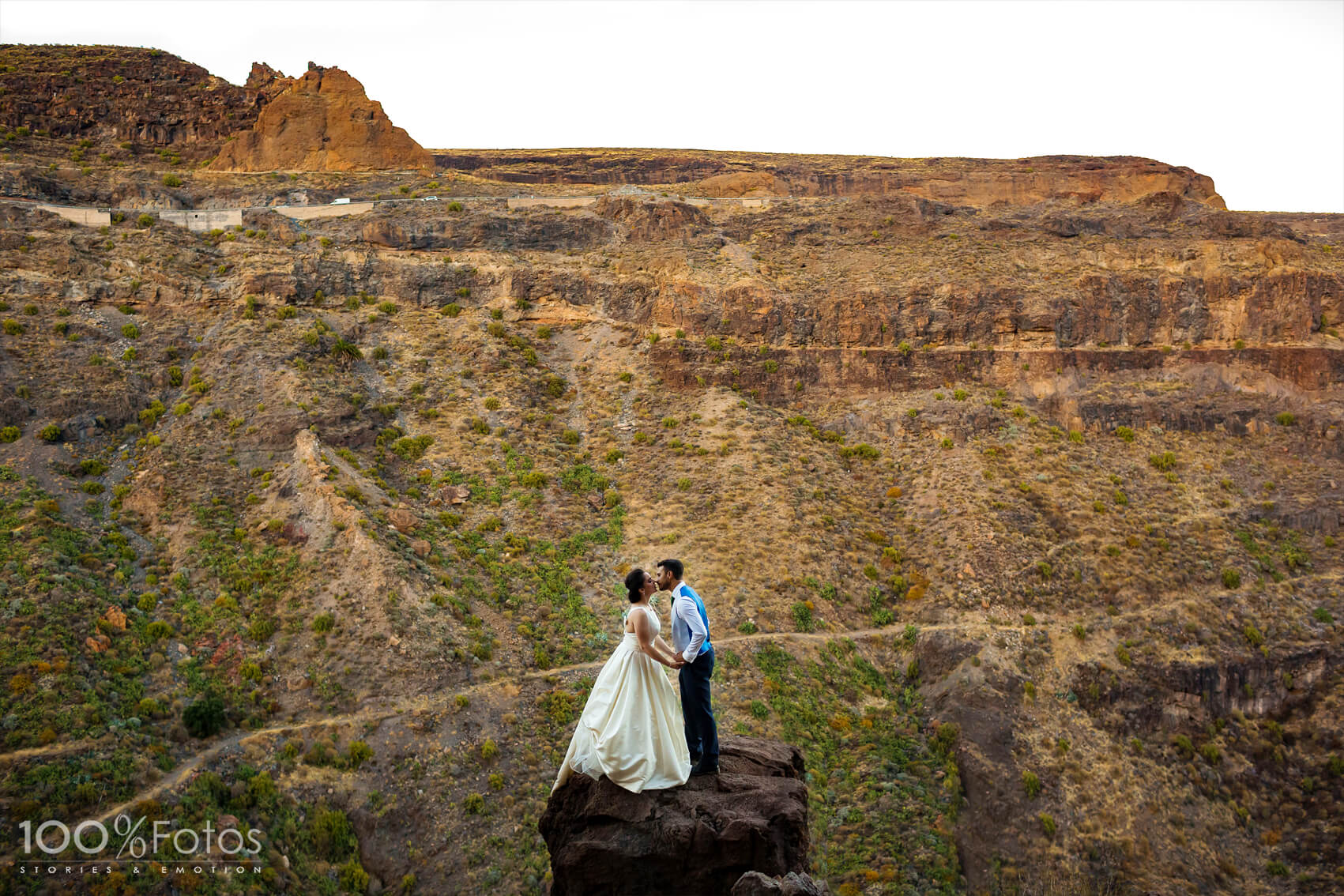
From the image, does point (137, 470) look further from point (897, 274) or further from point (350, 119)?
point (897, 274)

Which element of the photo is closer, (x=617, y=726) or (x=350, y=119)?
(x=617, y=726)

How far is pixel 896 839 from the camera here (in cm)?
2342

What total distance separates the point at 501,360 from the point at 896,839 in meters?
23.9

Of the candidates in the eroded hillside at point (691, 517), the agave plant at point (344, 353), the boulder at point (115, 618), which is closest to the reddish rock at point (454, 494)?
the eroded hillside at point (691, 517)

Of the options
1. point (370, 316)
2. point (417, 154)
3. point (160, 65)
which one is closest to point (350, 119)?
point (417, 154)

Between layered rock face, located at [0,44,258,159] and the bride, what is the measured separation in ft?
169

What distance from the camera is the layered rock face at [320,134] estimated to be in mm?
50375

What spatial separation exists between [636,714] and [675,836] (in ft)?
4.93

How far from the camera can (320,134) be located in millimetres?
51062

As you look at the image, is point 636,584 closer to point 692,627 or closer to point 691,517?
point 692,627

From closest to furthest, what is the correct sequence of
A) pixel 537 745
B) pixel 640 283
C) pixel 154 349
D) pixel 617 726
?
pixel 617 726, pixel 537 745, pixel 154 349, pixel 640 283

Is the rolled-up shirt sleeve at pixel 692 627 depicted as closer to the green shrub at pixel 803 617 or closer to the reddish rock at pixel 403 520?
the green shrub at pixel 803 617

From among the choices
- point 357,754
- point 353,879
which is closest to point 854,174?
point 357,754

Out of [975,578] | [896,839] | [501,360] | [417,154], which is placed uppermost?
[417,154]
